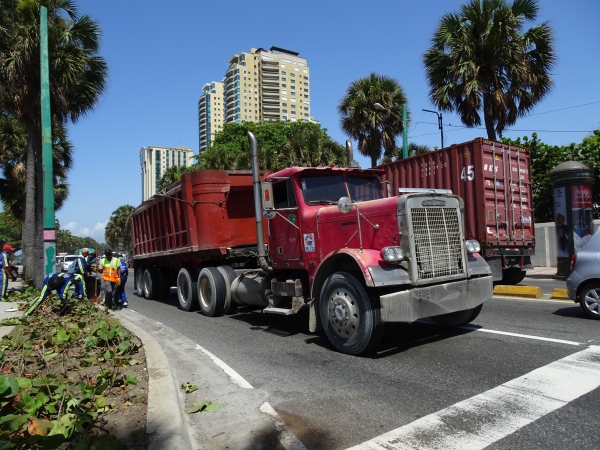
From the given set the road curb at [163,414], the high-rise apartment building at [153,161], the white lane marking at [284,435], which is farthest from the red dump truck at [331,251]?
the high-rise apartment building at [153,161]

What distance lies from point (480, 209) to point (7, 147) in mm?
23015

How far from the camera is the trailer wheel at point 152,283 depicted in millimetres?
14039

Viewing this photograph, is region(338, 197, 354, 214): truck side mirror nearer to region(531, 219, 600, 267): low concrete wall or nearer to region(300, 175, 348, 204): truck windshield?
region(300, 175, 348, 204): truck windshield

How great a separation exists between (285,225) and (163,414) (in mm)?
4182

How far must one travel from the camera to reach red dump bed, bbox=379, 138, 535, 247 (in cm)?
1163

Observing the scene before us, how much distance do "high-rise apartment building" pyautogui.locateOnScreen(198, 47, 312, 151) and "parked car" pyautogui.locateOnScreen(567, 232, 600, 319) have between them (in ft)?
417

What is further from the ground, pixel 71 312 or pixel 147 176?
pixel 147 176

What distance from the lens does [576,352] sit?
217 inches

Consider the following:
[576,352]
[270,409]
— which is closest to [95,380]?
[270,409]

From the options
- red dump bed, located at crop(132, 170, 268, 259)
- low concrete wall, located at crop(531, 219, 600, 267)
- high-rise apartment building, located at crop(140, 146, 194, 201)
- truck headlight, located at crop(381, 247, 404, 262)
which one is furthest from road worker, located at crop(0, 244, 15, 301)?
high-rise apartment building, located at crop(140, 146, 194, 201)

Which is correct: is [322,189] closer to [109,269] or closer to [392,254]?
[392,254]

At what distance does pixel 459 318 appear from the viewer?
6.92 m

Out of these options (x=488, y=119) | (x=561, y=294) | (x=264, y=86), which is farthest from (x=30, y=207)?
(x=264, y=86)

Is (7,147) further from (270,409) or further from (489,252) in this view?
A: (270,409)
